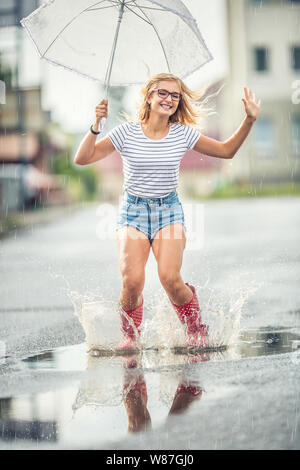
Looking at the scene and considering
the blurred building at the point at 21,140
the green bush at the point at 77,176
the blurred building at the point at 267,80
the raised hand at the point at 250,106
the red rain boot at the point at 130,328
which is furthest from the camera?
the green bush at the point at 77,176

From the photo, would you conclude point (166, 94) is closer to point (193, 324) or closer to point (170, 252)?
point (170, 252)

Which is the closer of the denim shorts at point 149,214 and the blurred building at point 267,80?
the denim shorts at point 149,214

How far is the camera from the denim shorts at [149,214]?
16.0 feet

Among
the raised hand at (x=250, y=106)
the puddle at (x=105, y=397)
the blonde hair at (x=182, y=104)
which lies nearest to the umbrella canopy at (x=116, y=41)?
the blonde hair at (x=182, y=104)

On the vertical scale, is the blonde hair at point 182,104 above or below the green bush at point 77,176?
below

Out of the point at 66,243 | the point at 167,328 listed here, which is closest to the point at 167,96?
the point at 167,328

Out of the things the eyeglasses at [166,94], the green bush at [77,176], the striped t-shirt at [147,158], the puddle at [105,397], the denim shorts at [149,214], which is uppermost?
the green bush at [77,176]

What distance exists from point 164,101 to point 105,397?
A: 6.32 ft

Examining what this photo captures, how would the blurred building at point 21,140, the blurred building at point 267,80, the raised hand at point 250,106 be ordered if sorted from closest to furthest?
the raised hand at point 250,106
the blurred building at point 21,140
the blurred building at point 267,80

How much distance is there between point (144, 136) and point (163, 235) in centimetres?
64

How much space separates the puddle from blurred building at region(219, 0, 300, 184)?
2994 cm

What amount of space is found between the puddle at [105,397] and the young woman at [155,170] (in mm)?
540

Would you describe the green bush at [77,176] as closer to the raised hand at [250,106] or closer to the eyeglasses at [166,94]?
the eyeglasses at [166,94]
